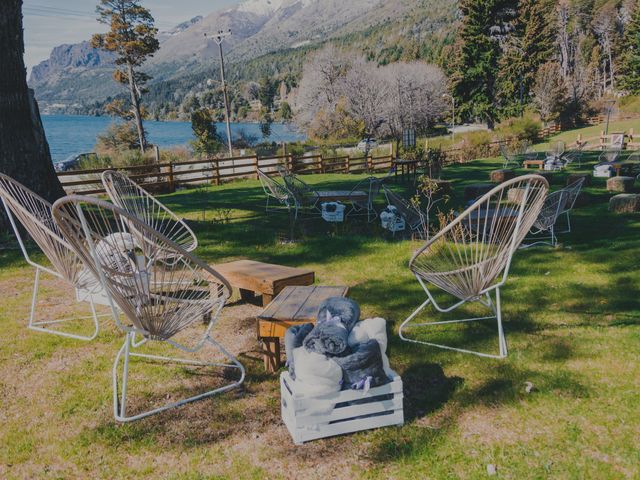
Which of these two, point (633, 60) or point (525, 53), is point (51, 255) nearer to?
point (525, 53)

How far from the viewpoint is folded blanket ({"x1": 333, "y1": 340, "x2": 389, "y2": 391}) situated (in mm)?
2564

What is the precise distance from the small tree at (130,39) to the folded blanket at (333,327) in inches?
1021

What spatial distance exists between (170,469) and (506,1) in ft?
144

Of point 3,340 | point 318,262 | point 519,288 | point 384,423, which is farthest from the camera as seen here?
point 318,262

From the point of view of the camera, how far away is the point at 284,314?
317 cm

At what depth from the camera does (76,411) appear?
2.92 metres

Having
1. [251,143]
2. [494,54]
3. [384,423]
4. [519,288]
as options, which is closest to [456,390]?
[384,423]

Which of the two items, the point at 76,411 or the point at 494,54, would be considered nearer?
the point at 76,411

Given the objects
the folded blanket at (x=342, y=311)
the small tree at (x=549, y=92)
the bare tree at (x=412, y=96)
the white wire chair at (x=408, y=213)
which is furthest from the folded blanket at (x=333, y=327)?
→ the small tree at (x=549, y=92)

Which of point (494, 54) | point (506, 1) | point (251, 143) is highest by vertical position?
point (506, 1)

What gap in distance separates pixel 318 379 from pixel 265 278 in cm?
166

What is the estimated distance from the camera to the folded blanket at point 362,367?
8.41 feet

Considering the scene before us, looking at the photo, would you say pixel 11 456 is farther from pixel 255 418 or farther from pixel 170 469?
pixel 255 418

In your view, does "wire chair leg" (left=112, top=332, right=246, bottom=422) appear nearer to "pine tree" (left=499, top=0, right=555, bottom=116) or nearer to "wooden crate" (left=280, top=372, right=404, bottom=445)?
"wooden crate" (left=280, top=372, right=404, bottom=445)
